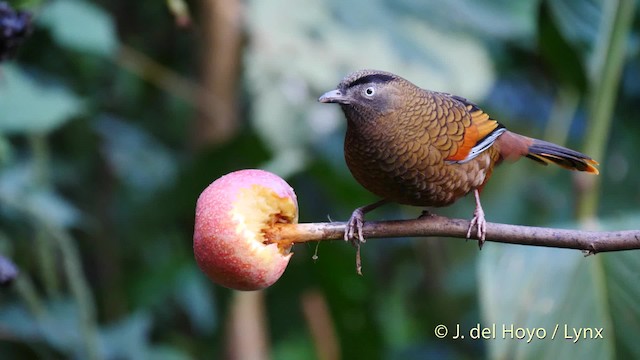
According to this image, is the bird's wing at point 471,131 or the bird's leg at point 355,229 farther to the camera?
the bird's wing at point 471,131

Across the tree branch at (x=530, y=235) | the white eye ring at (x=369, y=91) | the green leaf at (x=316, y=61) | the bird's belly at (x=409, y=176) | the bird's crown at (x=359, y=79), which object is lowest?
the tree branch at (x=530, y=235)

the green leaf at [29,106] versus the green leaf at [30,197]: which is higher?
the green leaf at [29,106]

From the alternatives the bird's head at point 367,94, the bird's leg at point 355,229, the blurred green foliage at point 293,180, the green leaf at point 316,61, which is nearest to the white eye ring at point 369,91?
the bird's head at point 367,94

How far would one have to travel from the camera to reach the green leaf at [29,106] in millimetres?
1926

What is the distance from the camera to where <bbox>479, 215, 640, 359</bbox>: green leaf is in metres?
1.70

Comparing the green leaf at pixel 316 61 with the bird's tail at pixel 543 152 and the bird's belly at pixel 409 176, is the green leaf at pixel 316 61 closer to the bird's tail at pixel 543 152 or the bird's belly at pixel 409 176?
the bird's tail at pixel 543 152

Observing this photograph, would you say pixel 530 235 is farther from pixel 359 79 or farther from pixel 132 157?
pixel 132 157

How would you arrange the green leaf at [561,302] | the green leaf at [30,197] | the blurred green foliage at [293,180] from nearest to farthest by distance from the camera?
the green leaf at [561,302], the blurred green foliage at [293,180], the green leaf at [30,197]

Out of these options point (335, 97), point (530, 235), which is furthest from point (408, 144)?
point (530, 235)

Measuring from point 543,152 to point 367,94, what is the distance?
43 centimetres

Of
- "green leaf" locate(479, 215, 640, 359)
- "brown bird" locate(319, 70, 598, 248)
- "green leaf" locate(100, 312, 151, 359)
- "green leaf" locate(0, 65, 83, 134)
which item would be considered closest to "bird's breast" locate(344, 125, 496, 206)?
"brown bird" locate(319, 70, 598, 248)

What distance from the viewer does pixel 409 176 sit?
120 cm

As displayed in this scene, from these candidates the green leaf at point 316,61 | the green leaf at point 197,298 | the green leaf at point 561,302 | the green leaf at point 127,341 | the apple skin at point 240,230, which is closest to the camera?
the apple skin at point 240,230

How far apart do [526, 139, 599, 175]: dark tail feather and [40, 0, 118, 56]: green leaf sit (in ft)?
4.20
